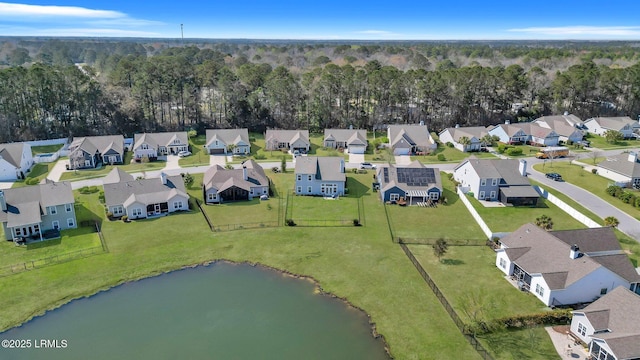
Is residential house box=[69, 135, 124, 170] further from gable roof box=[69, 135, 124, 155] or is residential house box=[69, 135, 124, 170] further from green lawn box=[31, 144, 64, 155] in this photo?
green lawn box=[31, 144, 64, 155]

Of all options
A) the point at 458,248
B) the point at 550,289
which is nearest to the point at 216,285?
the point at 458,248

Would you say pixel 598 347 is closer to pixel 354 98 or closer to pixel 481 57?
pixel 354 98

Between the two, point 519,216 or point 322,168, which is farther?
point 322,168

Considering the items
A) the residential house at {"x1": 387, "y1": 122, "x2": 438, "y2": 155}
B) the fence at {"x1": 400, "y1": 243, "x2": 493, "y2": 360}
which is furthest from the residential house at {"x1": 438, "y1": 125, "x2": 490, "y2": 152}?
the fence at {"x1": 400, "y1": 243, "x2": 493, "y2": 360}

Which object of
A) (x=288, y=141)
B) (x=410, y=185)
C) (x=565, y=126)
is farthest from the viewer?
(x=565, y=126)

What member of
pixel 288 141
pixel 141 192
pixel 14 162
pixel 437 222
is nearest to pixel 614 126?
pixel 437 222

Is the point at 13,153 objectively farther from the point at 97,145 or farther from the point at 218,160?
the point at 218,160

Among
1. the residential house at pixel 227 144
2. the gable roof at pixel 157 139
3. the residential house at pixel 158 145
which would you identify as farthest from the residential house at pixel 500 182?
the gable roof at pixel 157 139
